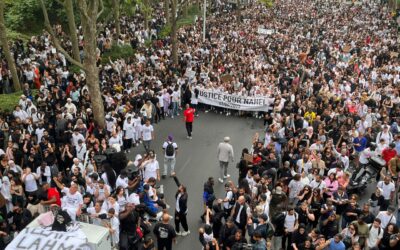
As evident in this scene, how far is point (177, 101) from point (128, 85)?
1994 mm

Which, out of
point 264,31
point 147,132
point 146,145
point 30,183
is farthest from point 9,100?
point 264,31

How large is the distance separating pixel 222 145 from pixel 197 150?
9.69 feet

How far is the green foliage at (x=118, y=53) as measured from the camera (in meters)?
23.8

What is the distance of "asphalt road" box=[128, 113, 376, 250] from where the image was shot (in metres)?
12.7

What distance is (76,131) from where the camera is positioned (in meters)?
13.9

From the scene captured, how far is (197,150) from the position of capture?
16469 millimetres

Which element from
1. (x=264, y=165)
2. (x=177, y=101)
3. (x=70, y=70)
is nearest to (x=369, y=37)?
(x=177, y=101)

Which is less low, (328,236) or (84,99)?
(84,99)

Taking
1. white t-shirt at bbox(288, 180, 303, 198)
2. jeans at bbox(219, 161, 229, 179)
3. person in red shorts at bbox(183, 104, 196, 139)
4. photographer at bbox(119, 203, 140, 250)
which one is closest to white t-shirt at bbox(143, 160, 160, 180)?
jeans at bbox(219, 161, 229, 179)

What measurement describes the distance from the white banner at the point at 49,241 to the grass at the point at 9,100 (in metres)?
9.47

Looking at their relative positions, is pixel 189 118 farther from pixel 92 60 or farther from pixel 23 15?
pixel 23 15

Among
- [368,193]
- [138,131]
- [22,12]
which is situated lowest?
[368,193]

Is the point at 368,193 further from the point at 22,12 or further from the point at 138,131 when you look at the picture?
the point at 22,12

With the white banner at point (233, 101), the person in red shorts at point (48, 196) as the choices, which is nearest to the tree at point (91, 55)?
the white banner at point (233, 101)
